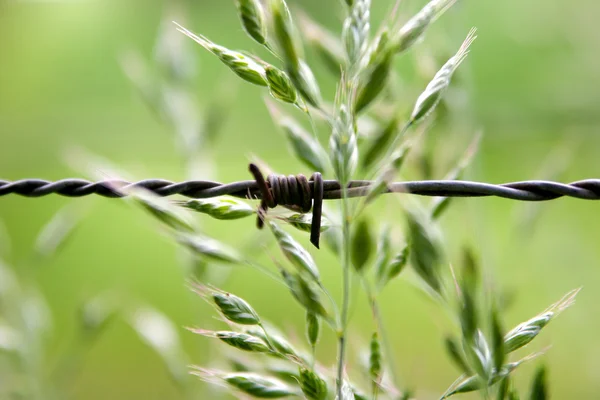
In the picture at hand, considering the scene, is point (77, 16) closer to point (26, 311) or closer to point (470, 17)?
point (470, 17)

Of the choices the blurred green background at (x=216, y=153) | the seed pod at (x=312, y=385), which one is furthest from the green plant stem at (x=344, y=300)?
the blurred green background at (x=216, y=153)

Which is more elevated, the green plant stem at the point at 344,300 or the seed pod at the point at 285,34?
the seed pod at the point at 285,34

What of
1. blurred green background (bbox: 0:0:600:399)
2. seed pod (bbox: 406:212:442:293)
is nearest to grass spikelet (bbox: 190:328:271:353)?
seed pod (bbox: 406:212:442:293)

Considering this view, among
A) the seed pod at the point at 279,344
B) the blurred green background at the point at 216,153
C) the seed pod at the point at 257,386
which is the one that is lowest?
the blurred green background at the point at 216,153

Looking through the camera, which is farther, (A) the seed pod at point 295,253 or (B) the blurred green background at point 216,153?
(B) the blurred green background at point 216,153

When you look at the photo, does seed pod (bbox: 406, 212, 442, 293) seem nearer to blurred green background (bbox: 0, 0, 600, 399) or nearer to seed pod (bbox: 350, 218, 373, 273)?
seed pod (bbox: 350, 218, 373, 273)

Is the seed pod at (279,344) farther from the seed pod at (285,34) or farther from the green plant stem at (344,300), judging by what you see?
the seed pod at (285,34)

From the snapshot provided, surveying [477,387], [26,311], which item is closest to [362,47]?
[477,387]

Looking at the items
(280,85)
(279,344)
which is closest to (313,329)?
(279,344)
